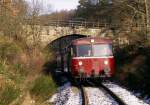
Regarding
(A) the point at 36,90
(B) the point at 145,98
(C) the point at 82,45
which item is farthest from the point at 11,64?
(B) the point at 145,98

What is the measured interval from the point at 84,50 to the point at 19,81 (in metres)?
6.53

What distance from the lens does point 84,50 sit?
2453 cm

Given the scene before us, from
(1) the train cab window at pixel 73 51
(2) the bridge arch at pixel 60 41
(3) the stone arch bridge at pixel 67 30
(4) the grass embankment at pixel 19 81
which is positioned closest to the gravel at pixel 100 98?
(4) the grass embankment at pixel 19 81

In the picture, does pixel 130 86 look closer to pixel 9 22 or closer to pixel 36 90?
pixel 36 90

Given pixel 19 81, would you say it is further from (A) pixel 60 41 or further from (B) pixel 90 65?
(A) pixel 60 41

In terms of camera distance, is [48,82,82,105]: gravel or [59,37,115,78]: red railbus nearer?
[48,82,82,105]: gravel

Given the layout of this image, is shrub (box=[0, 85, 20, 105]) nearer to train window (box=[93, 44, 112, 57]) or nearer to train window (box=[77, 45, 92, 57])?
train window (box=[77, 45, 92, 57])

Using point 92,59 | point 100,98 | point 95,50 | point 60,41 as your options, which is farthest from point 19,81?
point 60,41

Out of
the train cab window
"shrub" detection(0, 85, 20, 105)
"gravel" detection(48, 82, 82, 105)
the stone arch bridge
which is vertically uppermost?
the stone arch bridge

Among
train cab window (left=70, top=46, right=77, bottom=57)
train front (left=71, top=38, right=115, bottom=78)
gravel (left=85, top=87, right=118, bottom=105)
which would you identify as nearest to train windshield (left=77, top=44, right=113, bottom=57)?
train front (left=71, top=38, right=115, bottom=78)

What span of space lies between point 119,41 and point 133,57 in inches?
622

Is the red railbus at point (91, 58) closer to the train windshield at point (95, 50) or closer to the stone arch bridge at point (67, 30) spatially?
the train windshield at point (95, 50)

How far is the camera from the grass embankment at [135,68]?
21303mm

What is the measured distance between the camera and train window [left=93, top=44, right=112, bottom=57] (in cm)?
2445
